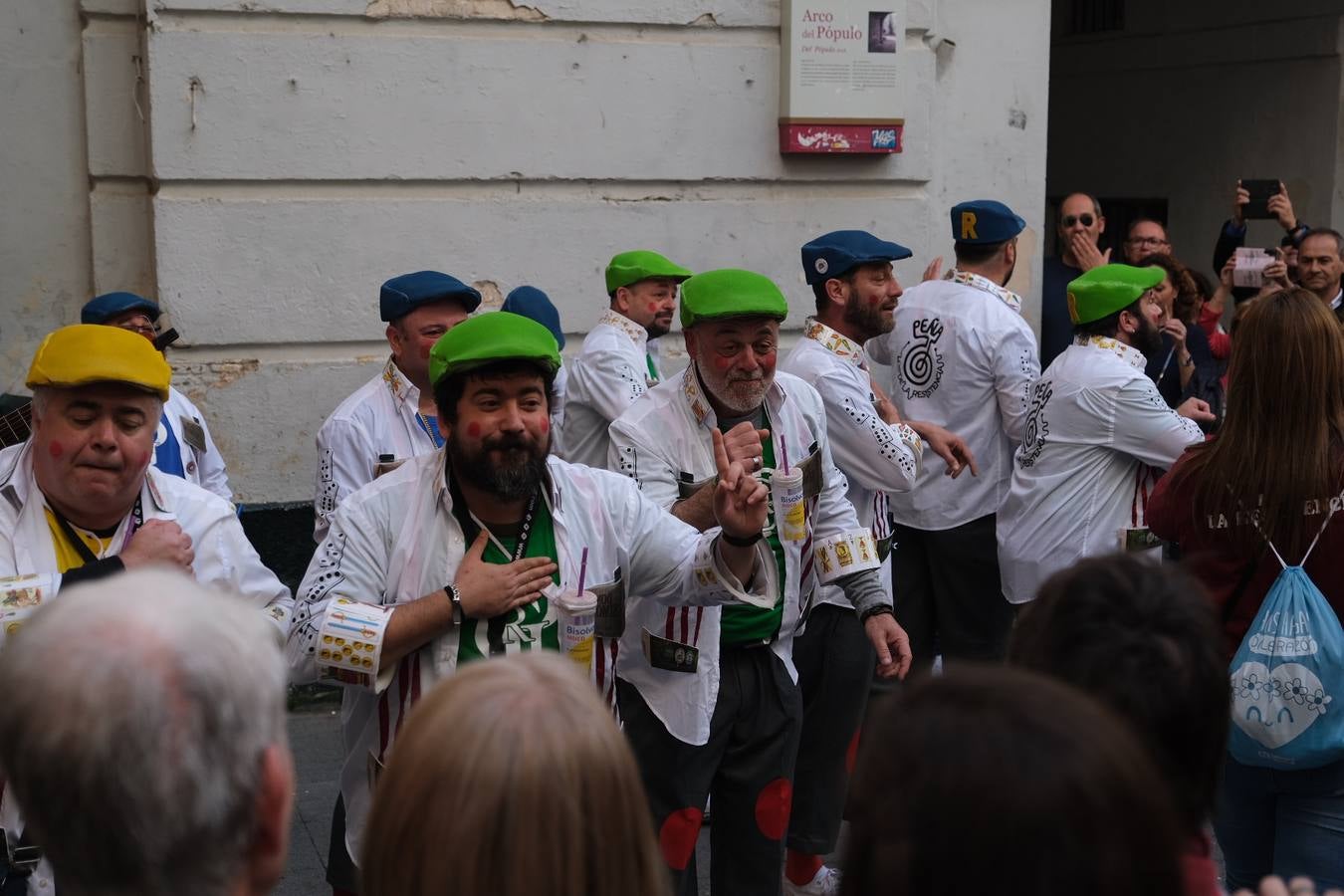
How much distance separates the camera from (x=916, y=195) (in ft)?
29.7

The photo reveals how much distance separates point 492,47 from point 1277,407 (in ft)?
16.2

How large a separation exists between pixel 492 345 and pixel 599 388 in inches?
128

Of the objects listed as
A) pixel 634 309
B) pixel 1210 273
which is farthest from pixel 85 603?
pixel 1210 273

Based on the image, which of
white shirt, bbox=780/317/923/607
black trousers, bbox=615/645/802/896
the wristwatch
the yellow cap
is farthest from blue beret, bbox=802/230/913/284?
the yellow cap

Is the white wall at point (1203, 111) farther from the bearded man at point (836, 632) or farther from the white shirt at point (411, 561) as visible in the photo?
the white shirt at point (411, 561)

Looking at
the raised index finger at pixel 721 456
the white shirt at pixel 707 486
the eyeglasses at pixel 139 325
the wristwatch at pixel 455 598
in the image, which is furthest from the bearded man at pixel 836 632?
the eyeglasses at pixel 139 325

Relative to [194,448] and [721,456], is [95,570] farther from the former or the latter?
[194,448]

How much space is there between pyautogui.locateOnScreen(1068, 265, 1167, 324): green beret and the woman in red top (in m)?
1.98

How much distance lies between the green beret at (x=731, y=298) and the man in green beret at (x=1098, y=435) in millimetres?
1753

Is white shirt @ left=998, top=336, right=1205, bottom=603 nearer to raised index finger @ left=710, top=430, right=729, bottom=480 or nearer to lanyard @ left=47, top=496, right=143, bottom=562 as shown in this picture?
raised index finger @ left=710, top=430, right=729, bottom=480

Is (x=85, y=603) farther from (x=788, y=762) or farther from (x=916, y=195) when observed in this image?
(x=916, y=195)

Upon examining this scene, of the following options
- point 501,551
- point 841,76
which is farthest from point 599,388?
point 501,551

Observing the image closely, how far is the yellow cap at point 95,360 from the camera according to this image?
3.67m

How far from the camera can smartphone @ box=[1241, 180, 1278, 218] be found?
10234mm
